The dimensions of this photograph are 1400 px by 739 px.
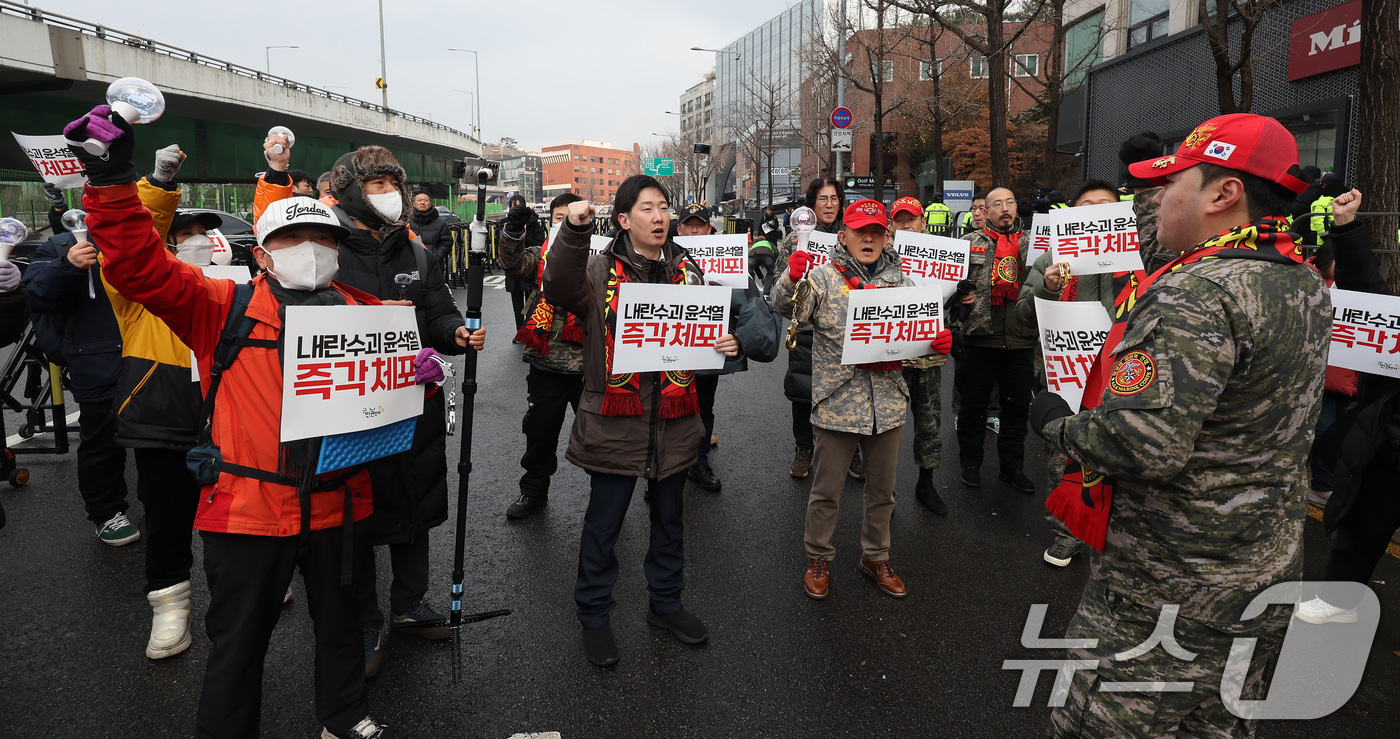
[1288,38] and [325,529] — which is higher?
[1288,38]

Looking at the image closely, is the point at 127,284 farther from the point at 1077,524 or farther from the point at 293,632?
the point at 1077,524

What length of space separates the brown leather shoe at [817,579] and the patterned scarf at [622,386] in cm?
117

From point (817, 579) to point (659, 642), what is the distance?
91 cm

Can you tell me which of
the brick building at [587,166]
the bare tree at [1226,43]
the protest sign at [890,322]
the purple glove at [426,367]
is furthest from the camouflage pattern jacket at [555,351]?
the brick building at [587,166]

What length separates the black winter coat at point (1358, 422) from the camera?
10.7 feet

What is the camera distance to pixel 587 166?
155 metres

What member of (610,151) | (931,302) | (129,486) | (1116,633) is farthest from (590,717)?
(610,151)

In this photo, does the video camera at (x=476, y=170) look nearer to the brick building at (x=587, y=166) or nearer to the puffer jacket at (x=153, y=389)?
the puffer jacket at (x=153, y=389)

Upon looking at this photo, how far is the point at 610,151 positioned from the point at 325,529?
16603cm

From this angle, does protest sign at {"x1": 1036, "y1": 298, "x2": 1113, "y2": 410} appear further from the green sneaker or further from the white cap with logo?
the green sneaker

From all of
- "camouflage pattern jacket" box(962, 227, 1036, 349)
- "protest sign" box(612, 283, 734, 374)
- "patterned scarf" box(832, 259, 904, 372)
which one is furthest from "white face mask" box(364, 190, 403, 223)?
"camouflage pattern jacket" box(962, 227, 1036, 349)

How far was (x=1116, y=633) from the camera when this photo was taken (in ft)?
6.71

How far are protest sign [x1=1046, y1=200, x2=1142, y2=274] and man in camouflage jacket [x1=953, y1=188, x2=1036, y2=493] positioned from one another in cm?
58

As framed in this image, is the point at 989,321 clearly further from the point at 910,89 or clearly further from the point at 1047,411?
the point at 910,89
